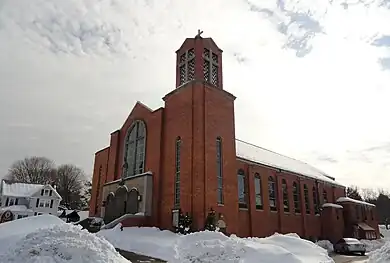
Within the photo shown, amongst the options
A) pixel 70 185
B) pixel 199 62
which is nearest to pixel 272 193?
pixel 199 62

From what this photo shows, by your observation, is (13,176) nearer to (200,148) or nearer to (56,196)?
(56,196)

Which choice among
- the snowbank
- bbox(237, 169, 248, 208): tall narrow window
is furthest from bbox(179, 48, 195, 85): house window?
the snowbank

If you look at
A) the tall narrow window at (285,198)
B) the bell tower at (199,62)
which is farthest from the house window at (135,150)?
the tall narrow window at (285,198)

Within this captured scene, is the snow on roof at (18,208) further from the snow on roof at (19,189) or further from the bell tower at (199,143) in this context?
the bell tower at (199,143)

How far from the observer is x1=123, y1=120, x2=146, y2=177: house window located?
25.3m

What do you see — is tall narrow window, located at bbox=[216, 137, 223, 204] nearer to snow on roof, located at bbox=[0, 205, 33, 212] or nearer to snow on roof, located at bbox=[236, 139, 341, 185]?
snow on roof, located at bbox=[236, 139, 341, 185]

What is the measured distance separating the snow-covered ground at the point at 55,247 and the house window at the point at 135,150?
15.4m

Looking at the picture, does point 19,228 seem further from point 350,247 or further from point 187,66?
point 350,247

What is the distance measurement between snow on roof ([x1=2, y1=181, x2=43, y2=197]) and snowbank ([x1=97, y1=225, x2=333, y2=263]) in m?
35.8

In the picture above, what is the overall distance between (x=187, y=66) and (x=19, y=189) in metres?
39.0

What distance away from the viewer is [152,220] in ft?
71.8

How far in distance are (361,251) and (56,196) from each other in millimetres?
43751

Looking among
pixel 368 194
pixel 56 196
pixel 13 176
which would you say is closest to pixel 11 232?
pixel 56 196

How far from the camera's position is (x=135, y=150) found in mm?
26156
